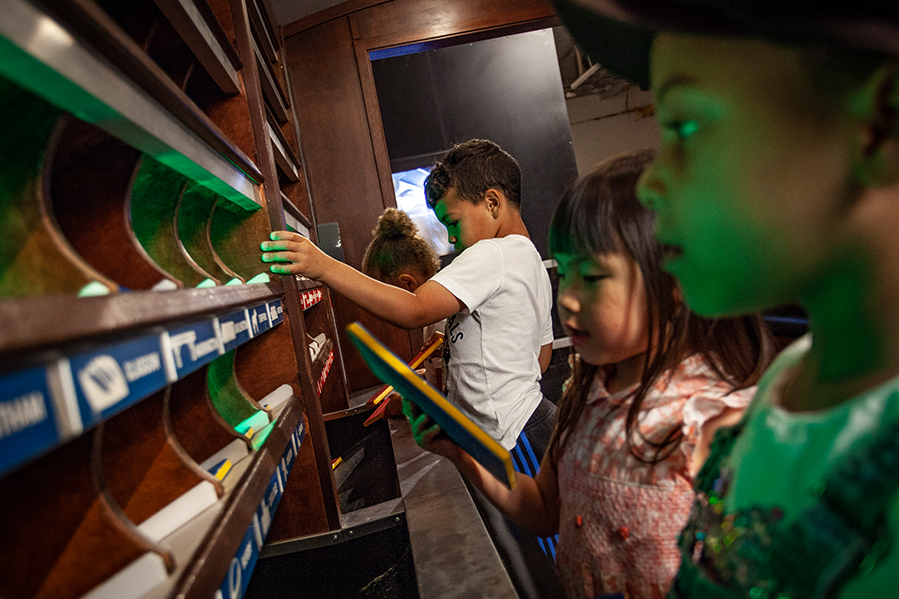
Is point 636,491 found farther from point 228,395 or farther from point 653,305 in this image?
point 228,395

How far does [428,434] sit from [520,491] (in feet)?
0.84

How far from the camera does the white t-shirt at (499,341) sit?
1757 millimetres

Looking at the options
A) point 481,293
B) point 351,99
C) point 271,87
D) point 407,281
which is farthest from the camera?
point 351,99

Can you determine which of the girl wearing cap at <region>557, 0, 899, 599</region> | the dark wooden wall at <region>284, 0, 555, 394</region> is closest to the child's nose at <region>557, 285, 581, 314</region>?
the girl wearing cap at <region>557, 0, 899, 599</region>

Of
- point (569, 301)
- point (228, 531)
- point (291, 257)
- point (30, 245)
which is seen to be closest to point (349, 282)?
point (291, 257)

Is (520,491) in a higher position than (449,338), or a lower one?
lower

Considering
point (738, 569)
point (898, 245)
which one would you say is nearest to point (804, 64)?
point (898, 245)

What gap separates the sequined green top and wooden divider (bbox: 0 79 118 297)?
70 centimetres

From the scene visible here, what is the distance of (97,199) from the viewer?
82 cm

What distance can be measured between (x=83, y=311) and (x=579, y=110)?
12118 mm

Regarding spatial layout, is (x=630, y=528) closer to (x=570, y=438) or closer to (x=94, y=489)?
(x=570, y=438)

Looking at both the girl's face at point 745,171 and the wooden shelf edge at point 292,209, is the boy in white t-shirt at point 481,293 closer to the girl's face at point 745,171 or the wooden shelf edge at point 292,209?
the wooden shelf edge at point 292,209

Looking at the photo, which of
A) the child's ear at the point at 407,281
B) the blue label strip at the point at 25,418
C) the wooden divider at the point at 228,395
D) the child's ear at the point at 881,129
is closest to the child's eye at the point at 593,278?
the child's ear at the point at 881,129

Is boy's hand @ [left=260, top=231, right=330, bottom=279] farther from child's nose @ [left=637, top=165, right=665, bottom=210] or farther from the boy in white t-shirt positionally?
child's nose @ [left=637, top=165, right=665, bottom=210]
